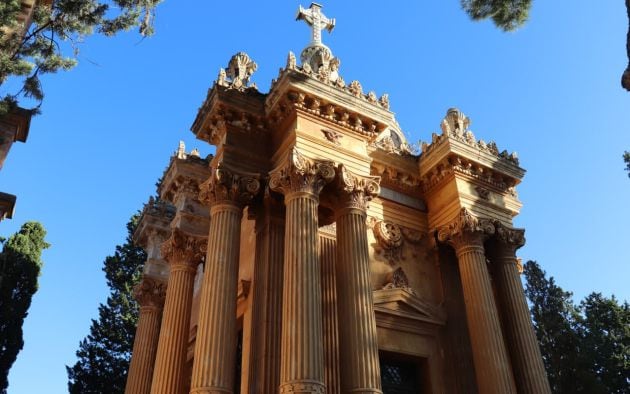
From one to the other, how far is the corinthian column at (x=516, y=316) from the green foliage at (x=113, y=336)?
23674 millimetres

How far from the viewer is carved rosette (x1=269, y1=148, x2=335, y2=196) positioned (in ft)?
39.1

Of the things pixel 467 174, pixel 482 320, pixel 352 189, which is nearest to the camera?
pixel 352 189

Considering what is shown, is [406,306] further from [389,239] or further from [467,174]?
[467,174]

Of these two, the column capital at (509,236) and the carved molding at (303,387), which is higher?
the column capital at (509,236)

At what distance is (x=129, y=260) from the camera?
1410 inches

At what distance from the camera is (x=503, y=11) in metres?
11.9

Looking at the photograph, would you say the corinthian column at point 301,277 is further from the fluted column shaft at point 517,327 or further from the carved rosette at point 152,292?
the carved rosette at point 152,292

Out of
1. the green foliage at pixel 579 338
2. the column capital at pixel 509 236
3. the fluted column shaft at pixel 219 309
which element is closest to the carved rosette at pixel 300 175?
the fluted column shaft at pixel 219 309

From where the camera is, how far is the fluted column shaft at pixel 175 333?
13203 mm

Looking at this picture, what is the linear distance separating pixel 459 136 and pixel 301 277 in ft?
25.3

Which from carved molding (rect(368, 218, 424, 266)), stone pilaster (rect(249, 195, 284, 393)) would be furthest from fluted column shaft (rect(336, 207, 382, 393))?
carved molding (rect(368, 218, 424, 266))

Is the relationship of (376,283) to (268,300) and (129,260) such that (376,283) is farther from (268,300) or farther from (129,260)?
(129,260)

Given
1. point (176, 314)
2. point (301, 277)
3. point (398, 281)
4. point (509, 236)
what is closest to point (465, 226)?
point (509, 236)

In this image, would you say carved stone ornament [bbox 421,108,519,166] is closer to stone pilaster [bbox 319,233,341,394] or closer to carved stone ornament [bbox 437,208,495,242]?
carved stone ornament [bbox 437,208,495,242]
